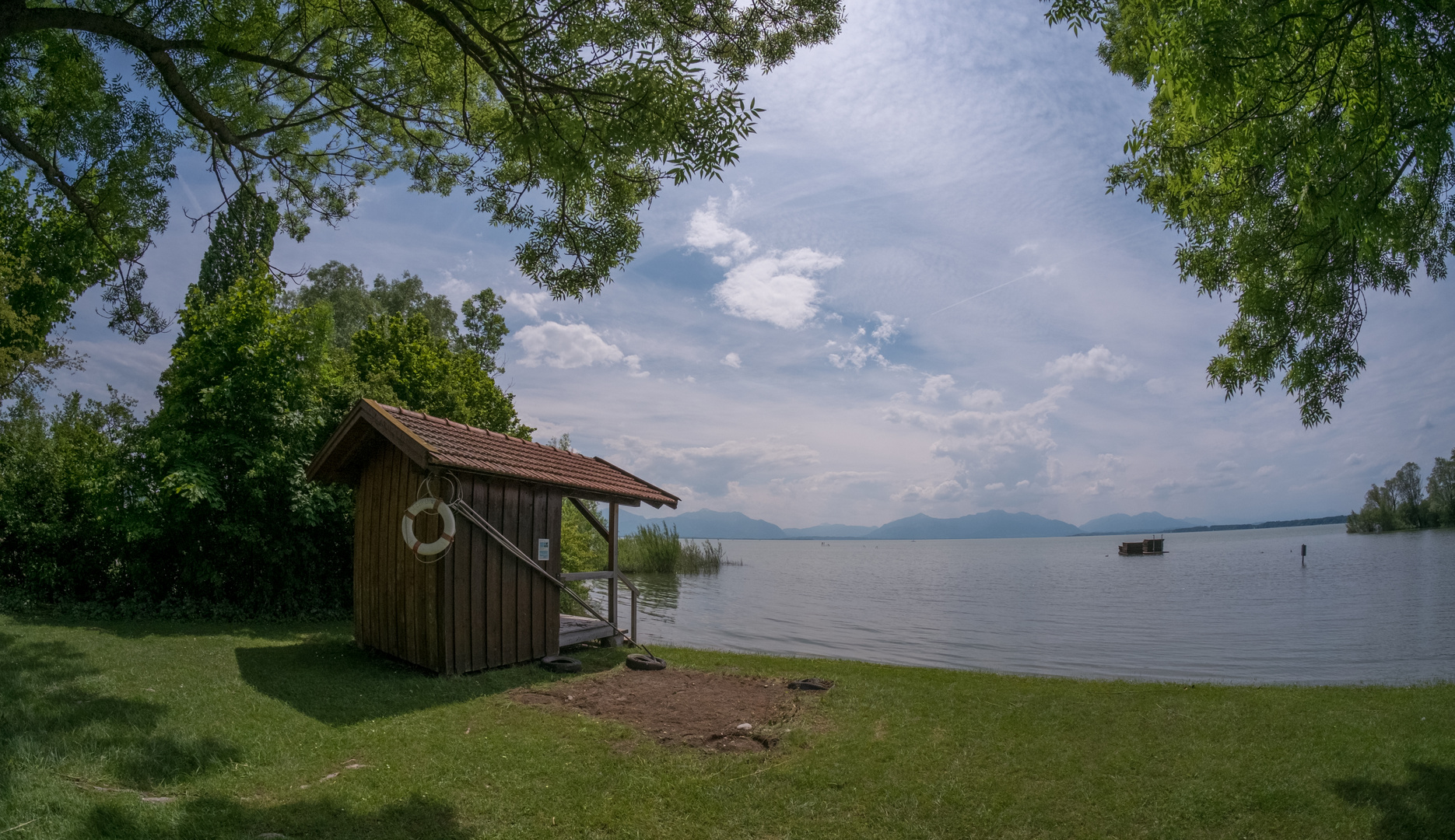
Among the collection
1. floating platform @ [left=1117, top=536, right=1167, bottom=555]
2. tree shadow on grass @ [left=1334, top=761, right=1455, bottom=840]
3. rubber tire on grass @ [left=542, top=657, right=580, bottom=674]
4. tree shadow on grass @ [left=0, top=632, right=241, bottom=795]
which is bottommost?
floating platform @ [left=1117, top=536, right=1167, bottom=555]

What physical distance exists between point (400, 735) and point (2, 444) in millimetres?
12857

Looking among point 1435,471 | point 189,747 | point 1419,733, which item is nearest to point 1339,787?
point 1419,733

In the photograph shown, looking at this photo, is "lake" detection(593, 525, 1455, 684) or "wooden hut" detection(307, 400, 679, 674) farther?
"lake" detection(593, 525, 1455, 684)

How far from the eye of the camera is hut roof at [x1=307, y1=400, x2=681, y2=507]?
840 cm

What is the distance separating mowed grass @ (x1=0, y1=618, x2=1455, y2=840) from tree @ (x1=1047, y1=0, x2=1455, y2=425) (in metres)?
3.90

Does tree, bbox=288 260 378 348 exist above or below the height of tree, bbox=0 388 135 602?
above

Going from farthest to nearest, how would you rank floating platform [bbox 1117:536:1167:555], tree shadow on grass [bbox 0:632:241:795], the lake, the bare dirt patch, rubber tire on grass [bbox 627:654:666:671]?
1. floating platform [bbox 1117:536:1167:555]
2. the lake
3. rubber tire on grass [bbox 627:654:666:671]
4. the bare dirt patch
5. tree shadow on grass [bbox 0:632:241:795]

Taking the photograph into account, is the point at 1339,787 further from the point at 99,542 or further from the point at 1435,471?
the point at 1435,471

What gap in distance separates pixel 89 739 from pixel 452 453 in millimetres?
4049

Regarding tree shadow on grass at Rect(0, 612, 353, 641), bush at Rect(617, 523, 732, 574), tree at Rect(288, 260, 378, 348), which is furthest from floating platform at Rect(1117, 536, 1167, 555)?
tree shadow on grass at Rect(0, 612, 353, 641)

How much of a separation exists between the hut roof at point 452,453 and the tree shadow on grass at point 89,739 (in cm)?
336

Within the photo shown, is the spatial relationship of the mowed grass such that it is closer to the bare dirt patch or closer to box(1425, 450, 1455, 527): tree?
the bare dirt patch

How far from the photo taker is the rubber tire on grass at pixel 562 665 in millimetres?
9156

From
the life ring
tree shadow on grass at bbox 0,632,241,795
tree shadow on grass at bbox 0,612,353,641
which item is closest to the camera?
tree shadow on grass at bbox 0,632,241,795
